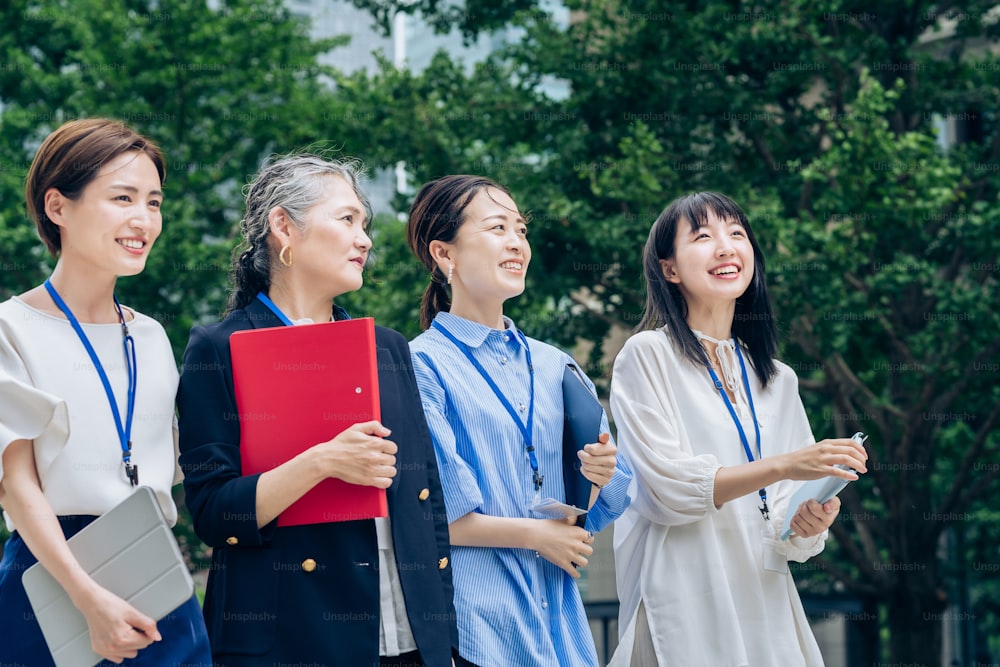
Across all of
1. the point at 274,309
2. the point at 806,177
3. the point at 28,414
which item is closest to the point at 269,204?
the point at 274,309

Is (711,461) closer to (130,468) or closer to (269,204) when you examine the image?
(269,204)

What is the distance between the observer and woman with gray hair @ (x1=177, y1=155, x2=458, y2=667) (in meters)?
2.61

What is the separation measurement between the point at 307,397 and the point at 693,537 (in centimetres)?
137

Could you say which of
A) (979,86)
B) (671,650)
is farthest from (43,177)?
(979,86)

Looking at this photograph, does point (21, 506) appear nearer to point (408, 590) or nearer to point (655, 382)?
point (408, 590)

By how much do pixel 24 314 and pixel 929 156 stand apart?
725 centimetres

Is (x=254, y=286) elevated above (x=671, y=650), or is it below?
above

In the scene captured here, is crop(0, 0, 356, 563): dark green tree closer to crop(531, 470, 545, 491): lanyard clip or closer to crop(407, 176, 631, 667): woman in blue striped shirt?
crop(407, 176, 631, 667): woman in blue striped shirt

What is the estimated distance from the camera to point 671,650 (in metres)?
3.35

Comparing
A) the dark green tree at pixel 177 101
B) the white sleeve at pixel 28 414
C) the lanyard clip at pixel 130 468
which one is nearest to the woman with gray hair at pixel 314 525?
the lanyard clip at pixel 130 468

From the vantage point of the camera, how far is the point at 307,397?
2.71m

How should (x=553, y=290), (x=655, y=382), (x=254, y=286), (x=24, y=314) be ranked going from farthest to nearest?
(x=553, y=290), (x=655, y=382), (x=254, y=286), (x=24, y=314)

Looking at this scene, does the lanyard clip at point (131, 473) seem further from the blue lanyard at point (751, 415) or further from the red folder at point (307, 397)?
the blue lanyard at point (751, 415)

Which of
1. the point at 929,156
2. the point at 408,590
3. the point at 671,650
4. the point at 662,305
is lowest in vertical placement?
the point at 671,650
